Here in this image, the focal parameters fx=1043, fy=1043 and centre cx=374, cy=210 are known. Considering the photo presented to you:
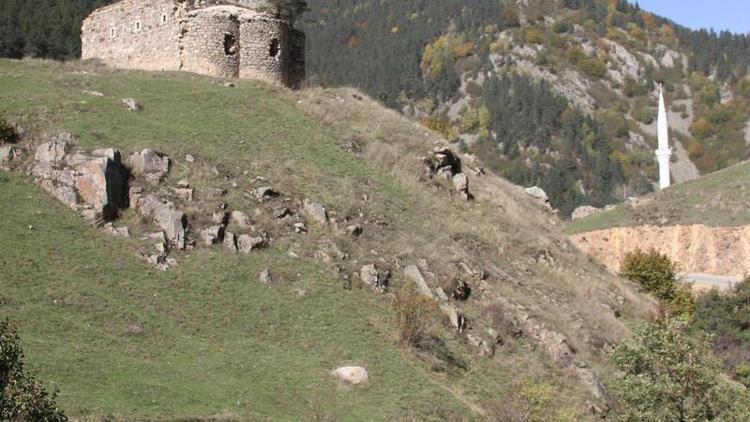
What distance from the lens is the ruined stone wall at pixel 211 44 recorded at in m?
35.2

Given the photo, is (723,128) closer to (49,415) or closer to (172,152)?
(172,152)

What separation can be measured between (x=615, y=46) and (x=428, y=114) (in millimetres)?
38684

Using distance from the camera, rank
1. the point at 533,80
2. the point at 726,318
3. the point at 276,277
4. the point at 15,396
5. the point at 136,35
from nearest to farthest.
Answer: the point at 15,396 → the point at 276,277 → the point at 136,35 → the point at 726,318 → the point at 533,80

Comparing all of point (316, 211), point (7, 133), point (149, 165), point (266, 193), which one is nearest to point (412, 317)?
point (316, 211)

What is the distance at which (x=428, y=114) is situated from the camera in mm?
134750

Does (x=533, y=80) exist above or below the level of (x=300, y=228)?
below

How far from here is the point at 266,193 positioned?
27.1 m

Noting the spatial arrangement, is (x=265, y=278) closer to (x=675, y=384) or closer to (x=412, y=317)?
(x=412, y=317)

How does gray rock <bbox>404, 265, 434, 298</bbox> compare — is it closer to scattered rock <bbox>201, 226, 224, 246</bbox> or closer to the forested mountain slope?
scattered rock <bbox>201, 226, 224, 246</bbox>

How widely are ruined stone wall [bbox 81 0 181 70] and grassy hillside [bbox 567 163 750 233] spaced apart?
32.3 meters

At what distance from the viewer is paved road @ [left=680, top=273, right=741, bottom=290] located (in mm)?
51778

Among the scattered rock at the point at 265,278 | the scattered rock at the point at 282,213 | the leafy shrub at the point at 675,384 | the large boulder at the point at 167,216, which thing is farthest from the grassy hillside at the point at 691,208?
the large boulder at the point at 167,216

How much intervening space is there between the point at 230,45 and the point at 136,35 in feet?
12.5

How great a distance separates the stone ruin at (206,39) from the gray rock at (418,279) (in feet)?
41.2
